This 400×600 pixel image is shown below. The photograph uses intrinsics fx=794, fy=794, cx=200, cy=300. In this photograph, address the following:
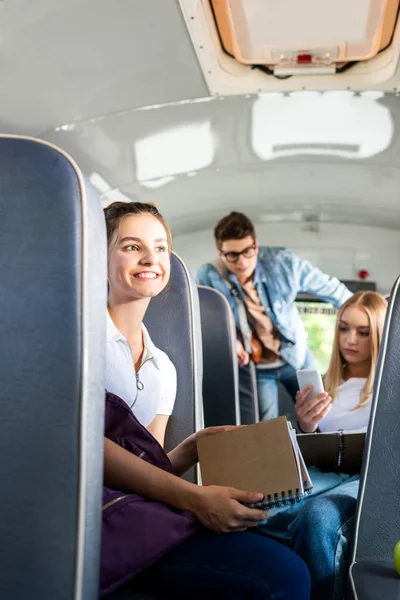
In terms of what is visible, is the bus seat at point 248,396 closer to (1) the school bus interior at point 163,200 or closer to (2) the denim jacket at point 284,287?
(2) the denim jacket at point 284,287

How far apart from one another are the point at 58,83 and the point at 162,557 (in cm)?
277

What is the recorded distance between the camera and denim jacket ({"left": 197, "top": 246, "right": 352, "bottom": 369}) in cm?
489

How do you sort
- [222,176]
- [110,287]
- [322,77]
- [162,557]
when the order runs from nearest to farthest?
[162,557] < [110,287] < [322,77] < [222,176]

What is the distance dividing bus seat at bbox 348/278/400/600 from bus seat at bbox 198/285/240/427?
140cm

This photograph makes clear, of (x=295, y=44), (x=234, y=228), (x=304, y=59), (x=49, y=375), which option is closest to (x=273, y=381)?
(x=234, y=228)

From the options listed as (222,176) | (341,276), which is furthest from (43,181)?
(341,276)

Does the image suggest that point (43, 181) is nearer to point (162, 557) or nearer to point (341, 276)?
point (162, 557)

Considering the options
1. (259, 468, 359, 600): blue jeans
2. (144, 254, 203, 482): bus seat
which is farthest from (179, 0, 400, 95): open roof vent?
(259, 468, 359, 600): blue jeans

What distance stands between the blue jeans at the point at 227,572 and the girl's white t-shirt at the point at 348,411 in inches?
49.5

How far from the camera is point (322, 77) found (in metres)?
4.20

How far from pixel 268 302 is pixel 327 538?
10.2ft

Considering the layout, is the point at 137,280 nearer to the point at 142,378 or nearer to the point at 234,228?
the point at 142,378

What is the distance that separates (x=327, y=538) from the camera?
6.33 ft

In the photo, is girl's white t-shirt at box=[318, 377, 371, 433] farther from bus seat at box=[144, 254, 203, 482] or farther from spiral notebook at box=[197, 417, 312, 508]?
spiral notebook at box=[197, 417, 312, 508]
